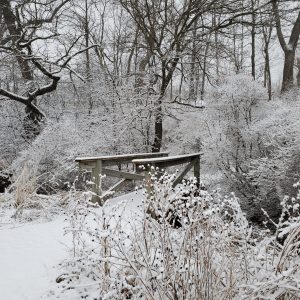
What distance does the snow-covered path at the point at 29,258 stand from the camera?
11.1 ft

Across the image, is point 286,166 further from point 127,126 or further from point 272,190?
point 127,126

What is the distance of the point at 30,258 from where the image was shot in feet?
13.5

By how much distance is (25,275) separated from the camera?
3656 millimetres

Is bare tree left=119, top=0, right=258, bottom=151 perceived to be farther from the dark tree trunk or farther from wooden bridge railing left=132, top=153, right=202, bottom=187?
wooden bridge railing left=132, top=153, right=202, bottom=187

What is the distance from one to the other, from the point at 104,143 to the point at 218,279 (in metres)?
8.57

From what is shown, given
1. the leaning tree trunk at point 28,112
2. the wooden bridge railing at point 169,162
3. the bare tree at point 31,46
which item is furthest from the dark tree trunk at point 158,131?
the leaning tree trunk at point 28,112

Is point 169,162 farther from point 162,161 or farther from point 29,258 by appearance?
point 29,258

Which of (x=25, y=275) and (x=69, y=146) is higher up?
(x=69, y=146)

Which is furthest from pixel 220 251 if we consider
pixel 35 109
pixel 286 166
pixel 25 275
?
pixel 35 109

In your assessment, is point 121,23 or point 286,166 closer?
point 286,166

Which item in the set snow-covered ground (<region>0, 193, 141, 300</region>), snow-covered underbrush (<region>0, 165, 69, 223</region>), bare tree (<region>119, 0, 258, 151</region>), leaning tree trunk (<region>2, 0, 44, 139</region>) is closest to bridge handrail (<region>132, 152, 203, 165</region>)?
snow-covered ground (<region>0, 193, 141, 300</region>)

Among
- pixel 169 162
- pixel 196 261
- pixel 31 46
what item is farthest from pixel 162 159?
pixel 31 46

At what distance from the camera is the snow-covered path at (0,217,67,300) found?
3394mm

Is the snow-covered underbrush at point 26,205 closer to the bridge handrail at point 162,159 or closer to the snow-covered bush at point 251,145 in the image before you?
the bridge handrail at point 162,159
